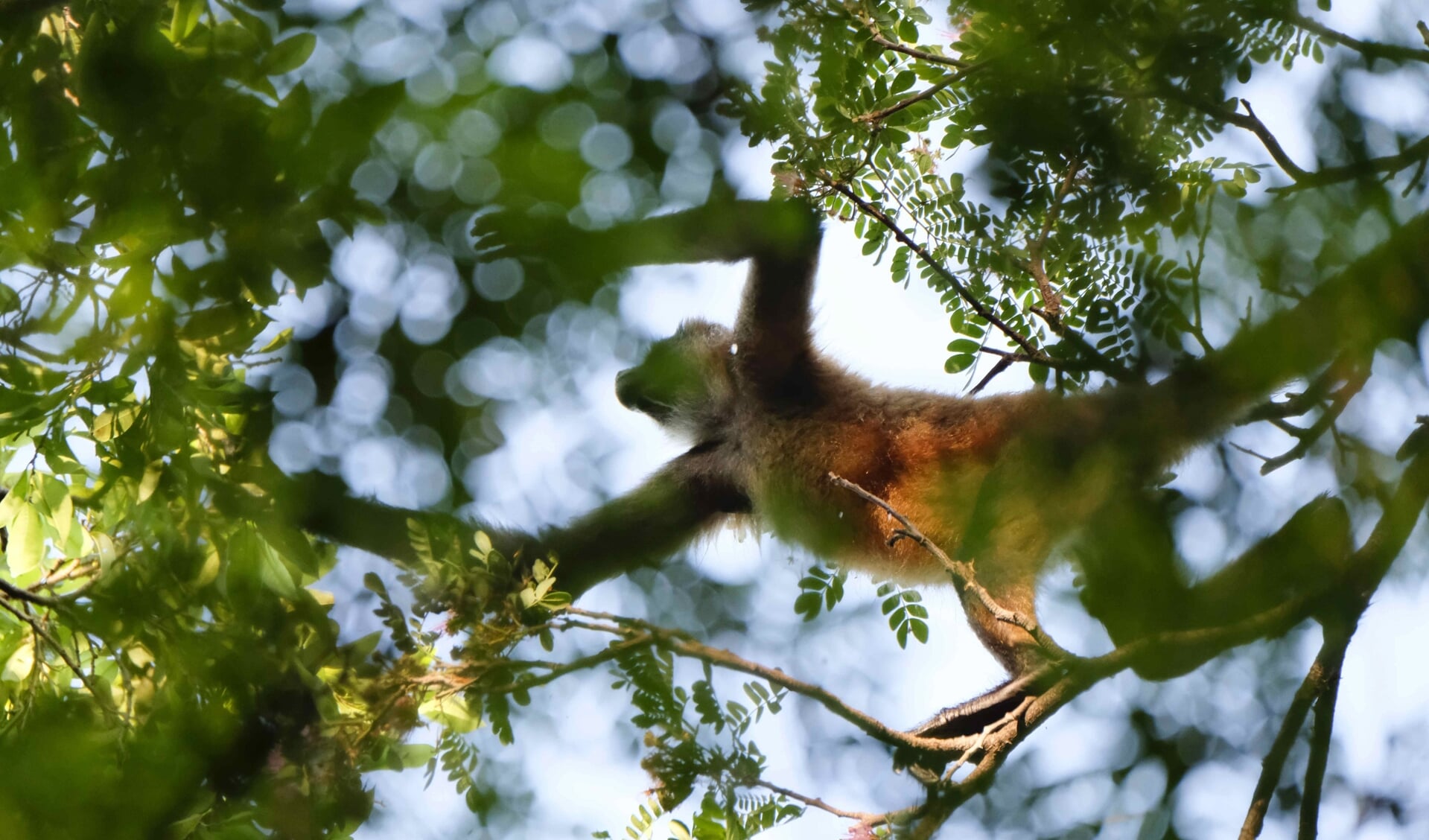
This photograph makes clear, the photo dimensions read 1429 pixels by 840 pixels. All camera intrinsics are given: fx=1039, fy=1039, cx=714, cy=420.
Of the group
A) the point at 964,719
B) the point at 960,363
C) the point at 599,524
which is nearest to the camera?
the point at 599,524

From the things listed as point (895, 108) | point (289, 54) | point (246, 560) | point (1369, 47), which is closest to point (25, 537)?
point (246, 560)

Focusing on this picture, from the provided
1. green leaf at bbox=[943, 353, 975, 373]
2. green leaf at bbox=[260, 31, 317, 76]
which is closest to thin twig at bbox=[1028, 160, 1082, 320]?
green leaf at bbox=[943, 353, 975, 373]

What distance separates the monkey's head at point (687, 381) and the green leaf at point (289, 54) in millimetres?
471

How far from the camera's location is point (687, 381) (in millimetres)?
1584

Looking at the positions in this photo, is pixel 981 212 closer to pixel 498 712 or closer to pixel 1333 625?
pixel 1333 625

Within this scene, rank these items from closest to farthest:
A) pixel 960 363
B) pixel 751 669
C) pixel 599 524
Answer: pixel 751 669, pixel 599 524, pixel 960 363

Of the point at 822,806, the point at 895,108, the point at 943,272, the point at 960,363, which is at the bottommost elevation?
the point at 822,806

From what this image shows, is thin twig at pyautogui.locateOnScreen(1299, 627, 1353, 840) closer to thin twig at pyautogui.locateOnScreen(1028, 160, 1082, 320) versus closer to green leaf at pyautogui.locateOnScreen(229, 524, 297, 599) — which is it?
thin twig at pyautogui.locateOnScreen(1028, 160, 1082, 320)

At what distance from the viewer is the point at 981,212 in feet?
5.61

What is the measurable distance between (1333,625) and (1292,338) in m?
0.50

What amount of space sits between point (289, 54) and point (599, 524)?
180 centimetres

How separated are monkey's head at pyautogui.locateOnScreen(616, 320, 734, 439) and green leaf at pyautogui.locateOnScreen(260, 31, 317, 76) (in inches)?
18.5

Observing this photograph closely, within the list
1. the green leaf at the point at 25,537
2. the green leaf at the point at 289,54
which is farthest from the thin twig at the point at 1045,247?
the green leaf at the point at 25,537

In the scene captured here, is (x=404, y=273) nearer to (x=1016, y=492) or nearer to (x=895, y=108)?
(x=1016, y=492)
